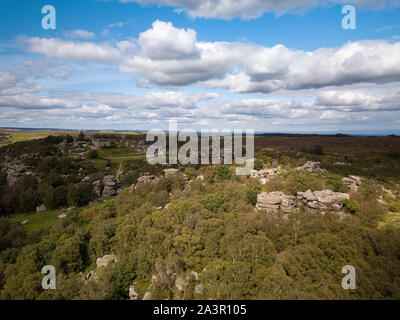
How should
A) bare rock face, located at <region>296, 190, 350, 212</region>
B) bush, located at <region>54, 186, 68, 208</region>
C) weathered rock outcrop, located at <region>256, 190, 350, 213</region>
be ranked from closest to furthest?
bare rock face, located at <region>296, 190, 350, 212</region>
weathered rock outcrop, located at <region>256, 190, 350, 213</region>
bush, located at <region>54, 186, 68, 208</region>

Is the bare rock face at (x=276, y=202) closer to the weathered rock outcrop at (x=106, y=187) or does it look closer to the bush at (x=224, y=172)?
the bush at (x=224, y=172)

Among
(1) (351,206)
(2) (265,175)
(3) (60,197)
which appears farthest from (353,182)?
(3) (60,197)

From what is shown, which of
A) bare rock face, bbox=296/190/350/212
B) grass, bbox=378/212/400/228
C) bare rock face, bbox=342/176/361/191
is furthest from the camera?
bare rock face, bbox=342/176/361/191

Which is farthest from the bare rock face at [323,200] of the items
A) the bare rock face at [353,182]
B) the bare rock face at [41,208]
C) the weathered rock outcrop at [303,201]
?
the bare rock face at [41,208]

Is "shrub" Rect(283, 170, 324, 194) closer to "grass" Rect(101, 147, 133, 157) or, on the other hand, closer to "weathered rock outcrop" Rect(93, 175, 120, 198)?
"weathered rock outcrop" Rect(93, 175, 120, 198)

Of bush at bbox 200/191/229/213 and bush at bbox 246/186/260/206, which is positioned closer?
bush at bbox 200/191/229/213

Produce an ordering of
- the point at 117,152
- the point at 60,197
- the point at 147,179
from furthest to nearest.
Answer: the point at 117,152, the point at 147,179, the point at 60,197

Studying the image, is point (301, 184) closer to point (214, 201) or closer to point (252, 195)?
point (252, 195)

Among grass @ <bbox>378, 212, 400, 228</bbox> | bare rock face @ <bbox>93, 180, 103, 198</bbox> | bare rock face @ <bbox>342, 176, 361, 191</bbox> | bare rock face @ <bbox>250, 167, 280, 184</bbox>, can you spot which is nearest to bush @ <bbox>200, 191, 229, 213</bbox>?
bare rock face @ <bbox>250, 167, 280, 184</bbox>
